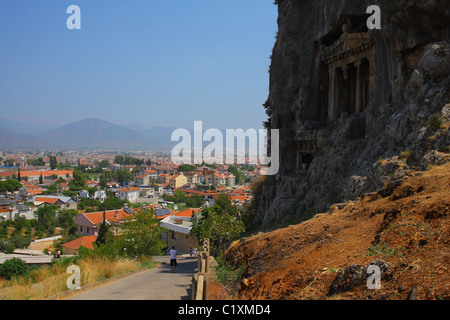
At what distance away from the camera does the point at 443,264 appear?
19.0 ft

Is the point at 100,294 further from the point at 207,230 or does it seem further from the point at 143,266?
the point at 207,230

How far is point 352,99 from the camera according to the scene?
25.4 metres

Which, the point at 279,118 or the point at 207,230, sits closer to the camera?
the point at 207,230

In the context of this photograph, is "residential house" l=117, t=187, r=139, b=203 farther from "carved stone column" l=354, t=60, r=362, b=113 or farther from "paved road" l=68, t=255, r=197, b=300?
"paved road" l=68, t=255, r=197, b=300

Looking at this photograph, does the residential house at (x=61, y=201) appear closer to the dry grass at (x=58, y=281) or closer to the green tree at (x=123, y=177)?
the green tree at (x=123, y=177)

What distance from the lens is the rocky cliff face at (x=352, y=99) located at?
14.8m

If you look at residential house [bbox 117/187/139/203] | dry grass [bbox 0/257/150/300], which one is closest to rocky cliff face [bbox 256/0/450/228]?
dry grass [bbox 0/257/150/300]

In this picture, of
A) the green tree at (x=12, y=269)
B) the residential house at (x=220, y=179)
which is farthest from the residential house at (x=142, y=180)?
the green tree at (x=12, y=269)

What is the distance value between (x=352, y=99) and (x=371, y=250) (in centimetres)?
1967

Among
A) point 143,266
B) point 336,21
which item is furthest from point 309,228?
point 336,21

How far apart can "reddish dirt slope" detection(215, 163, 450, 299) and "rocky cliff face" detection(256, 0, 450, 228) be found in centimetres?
236

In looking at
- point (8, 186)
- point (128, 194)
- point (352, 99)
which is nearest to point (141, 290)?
point (352, 99)

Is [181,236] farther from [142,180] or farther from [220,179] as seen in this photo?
[142,180]
